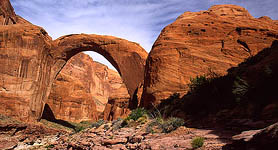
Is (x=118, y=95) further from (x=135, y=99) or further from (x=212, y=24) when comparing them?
(x=212, y=24)

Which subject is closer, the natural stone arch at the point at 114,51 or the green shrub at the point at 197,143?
the green shrub at the point at 197,143

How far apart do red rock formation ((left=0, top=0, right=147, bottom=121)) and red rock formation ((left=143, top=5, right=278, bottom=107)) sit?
8.39m

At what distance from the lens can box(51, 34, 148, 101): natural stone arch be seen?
1958cm

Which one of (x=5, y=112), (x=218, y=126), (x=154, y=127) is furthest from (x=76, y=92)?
(x=218, y=126)

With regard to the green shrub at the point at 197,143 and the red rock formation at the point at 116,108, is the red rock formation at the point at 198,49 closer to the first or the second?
the green shrub at the point at 197,143

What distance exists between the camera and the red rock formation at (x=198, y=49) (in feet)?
32.9

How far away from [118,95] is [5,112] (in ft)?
Answer: 59.4

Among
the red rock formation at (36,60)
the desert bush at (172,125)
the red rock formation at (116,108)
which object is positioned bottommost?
the red rock formation at (116,108)

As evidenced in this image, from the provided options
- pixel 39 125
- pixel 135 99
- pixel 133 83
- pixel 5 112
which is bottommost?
pixel 39 125

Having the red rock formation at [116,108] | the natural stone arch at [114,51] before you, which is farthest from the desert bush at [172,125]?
the red rock formation at [116,108]

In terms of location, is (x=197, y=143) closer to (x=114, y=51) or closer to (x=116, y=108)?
(x=114, y=51)

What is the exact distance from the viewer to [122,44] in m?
21.0

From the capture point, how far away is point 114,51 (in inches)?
832

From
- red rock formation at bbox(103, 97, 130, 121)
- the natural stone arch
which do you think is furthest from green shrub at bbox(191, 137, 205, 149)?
red rock formation at bbox(103, 97, 130, 121)
